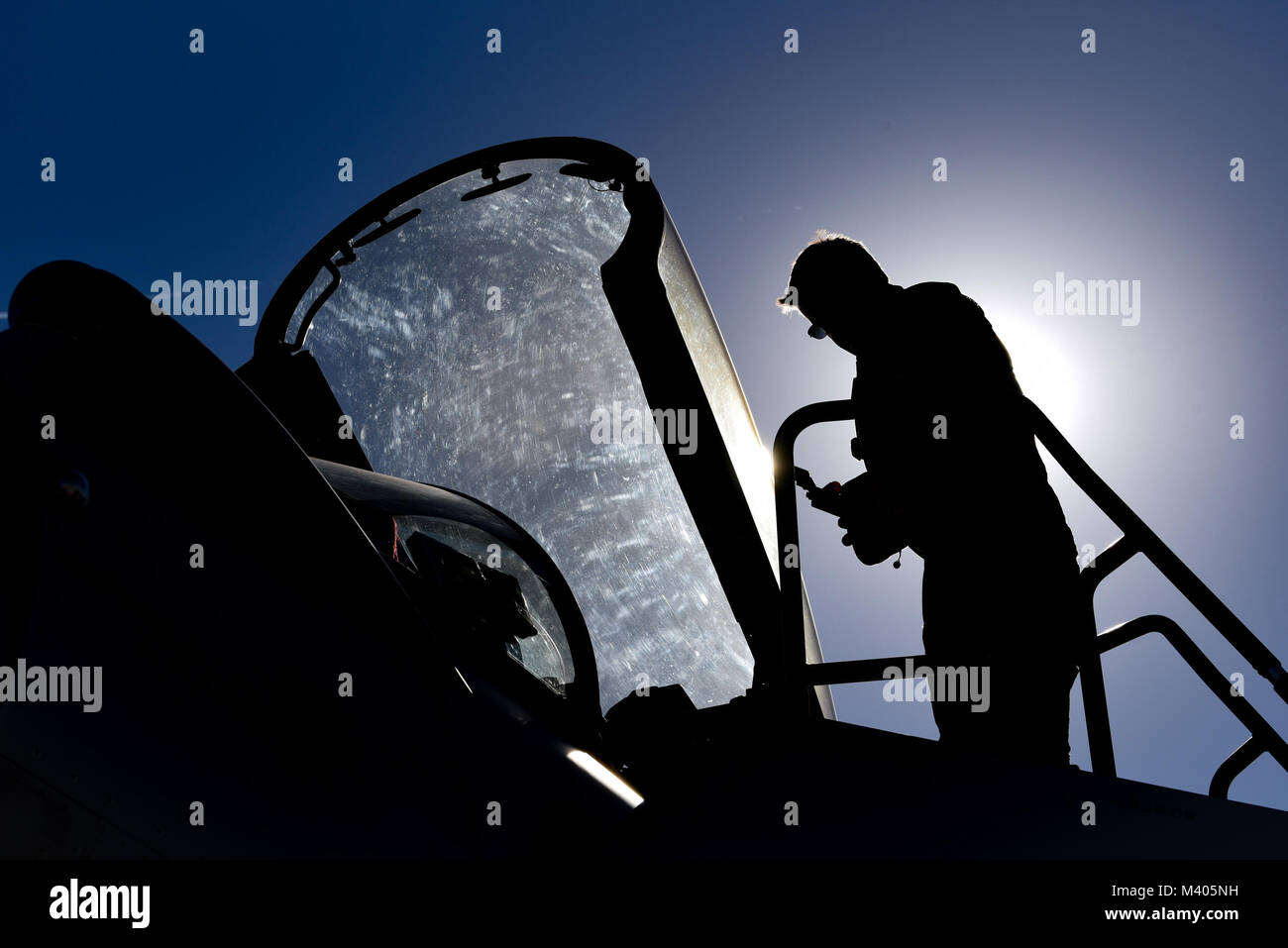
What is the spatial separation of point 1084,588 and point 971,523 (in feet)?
1.37

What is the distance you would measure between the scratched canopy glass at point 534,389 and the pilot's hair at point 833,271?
0.54 metres

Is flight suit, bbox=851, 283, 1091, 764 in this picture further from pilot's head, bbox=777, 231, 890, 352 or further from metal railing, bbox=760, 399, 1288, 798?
pilot's head, bbox=777, 231, 890, 352

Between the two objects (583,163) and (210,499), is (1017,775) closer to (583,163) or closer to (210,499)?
(210,499)

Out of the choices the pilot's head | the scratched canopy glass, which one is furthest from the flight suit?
the scratched canopy glass

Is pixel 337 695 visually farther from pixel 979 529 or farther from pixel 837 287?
pixel 837 287

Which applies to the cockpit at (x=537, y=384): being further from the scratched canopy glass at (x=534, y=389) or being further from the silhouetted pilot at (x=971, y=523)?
the silhouetted pilot at (x=971, y=523)

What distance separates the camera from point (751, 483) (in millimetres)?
2918

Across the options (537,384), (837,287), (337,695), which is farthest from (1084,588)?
A: (537,384)

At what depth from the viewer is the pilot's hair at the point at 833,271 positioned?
279 centimetres

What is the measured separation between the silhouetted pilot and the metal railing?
0.19ft

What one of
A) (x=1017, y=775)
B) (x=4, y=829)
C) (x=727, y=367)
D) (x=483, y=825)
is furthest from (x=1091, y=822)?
(x=727, y=367)

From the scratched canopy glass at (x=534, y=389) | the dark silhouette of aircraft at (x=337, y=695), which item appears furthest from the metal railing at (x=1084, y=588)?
the scratched canopy glass at (x=534, y=389)

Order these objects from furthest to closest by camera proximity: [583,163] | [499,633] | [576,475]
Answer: [576,475] < [583,163] < [499,633]
